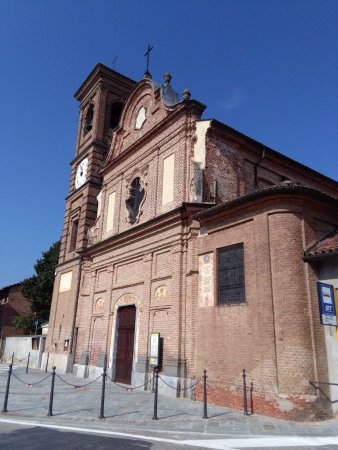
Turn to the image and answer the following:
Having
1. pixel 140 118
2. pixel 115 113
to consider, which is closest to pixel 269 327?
pixel 140 118

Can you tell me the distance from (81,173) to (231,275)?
→ 16.5 m

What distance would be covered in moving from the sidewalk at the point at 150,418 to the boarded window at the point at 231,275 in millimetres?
2970

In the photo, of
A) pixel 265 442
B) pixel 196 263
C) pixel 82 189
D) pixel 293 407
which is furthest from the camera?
pixel 82 189

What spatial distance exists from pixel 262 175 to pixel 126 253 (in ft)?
22.5

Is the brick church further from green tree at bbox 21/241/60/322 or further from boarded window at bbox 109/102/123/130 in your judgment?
green tree at bbox 21/241/60/322

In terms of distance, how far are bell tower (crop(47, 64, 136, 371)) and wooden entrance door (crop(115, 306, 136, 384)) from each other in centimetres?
515

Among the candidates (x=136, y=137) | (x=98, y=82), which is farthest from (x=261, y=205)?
(x=98, y=82)

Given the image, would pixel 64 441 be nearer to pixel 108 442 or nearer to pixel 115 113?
pixel 108 442

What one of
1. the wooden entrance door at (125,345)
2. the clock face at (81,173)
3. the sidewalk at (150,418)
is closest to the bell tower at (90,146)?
the clock face at (81,173)

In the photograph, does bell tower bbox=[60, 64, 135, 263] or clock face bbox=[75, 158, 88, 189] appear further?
clock face bbox=[75, 158, 88, 189]

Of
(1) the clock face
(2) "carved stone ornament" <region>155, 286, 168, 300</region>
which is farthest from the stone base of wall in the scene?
(1) the clock face

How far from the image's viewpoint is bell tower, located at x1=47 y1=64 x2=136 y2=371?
841 inches

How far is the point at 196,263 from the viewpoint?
1281cm

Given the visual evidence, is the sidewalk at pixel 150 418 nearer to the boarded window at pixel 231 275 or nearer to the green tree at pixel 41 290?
the boarded window at pixel 231 275
